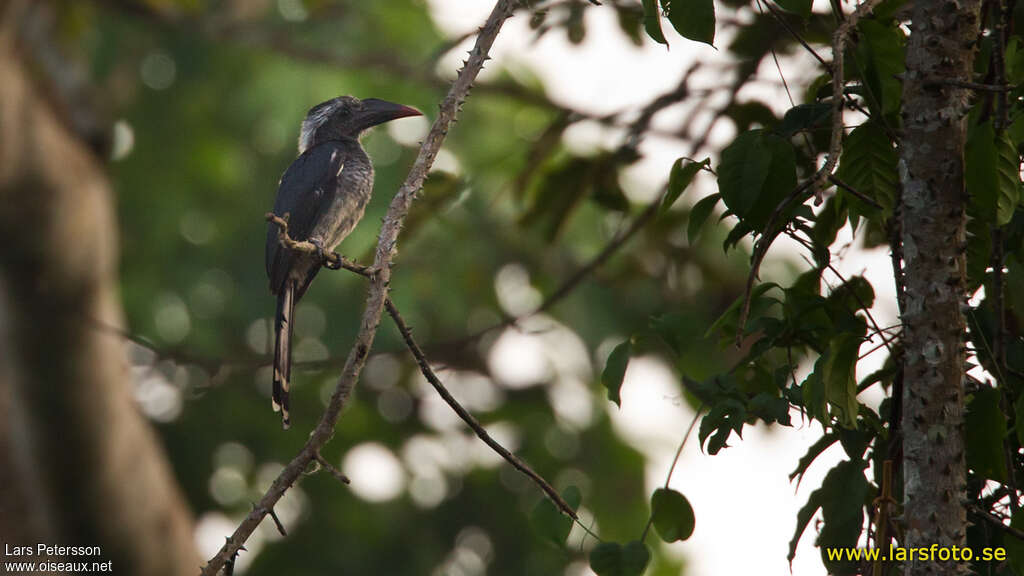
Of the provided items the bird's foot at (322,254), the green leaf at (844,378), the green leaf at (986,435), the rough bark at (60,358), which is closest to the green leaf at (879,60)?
the green leaf at (844,378)

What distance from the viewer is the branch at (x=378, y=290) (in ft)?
5.73

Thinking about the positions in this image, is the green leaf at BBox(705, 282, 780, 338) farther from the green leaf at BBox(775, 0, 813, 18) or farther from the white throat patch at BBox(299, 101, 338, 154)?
the white throat patch at BBox(299, 101, 338, 154)

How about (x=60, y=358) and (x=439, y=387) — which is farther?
(x=60, y=358)

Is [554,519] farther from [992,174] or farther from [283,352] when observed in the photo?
[283,352]

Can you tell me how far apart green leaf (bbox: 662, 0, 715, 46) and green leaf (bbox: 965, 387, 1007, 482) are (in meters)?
0.75

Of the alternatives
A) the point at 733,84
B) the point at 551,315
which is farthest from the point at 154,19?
the point at 733,84

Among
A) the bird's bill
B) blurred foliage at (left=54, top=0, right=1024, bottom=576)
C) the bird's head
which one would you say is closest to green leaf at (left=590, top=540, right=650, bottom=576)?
blurred foliage at (left=54, top=0, right=1024, bottom=576)

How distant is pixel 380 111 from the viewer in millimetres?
3809

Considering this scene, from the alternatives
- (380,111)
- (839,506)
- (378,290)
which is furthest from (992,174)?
(380,111)

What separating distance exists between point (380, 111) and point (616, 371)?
2.01 m

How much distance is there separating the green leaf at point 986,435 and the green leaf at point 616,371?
644 mm

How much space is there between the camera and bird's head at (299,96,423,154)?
3.91 meters

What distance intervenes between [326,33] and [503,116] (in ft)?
5.51

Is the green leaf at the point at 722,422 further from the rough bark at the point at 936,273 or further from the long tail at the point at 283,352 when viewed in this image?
the long tail at the point at 283,352
